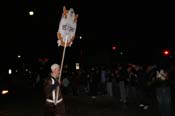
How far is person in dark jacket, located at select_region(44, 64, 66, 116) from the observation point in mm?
8797

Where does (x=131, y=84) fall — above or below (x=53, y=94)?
above

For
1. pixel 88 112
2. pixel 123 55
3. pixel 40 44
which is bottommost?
pixel 88 112

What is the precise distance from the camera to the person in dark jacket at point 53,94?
8797mm

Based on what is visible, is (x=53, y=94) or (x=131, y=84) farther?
(x=131, y=84)

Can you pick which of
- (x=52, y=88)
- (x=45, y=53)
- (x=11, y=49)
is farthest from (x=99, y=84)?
(x=45, y=53)

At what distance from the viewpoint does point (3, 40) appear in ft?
169

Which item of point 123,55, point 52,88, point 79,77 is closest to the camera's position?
point 52,88

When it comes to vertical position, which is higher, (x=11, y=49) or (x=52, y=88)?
(x=11, y=49)

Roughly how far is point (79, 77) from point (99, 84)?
215cm

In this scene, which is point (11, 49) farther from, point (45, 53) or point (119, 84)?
point (119, 84)

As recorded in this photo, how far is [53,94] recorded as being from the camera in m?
8.80

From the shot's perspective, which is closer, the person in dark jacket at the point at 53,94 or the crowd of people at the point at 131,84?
the person in dark jacket at the point at 53,94

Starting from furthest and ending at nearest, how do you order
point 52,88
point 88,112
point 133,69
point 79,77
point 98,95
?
Answer: point 79,77, point 98,95, point 133,69, point 88,112, point 52,88

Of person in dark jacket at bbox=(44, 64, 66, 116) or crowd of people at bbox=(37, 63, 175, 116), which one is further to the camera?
crowd of people at bbox=(37, 63, 175, 116)
